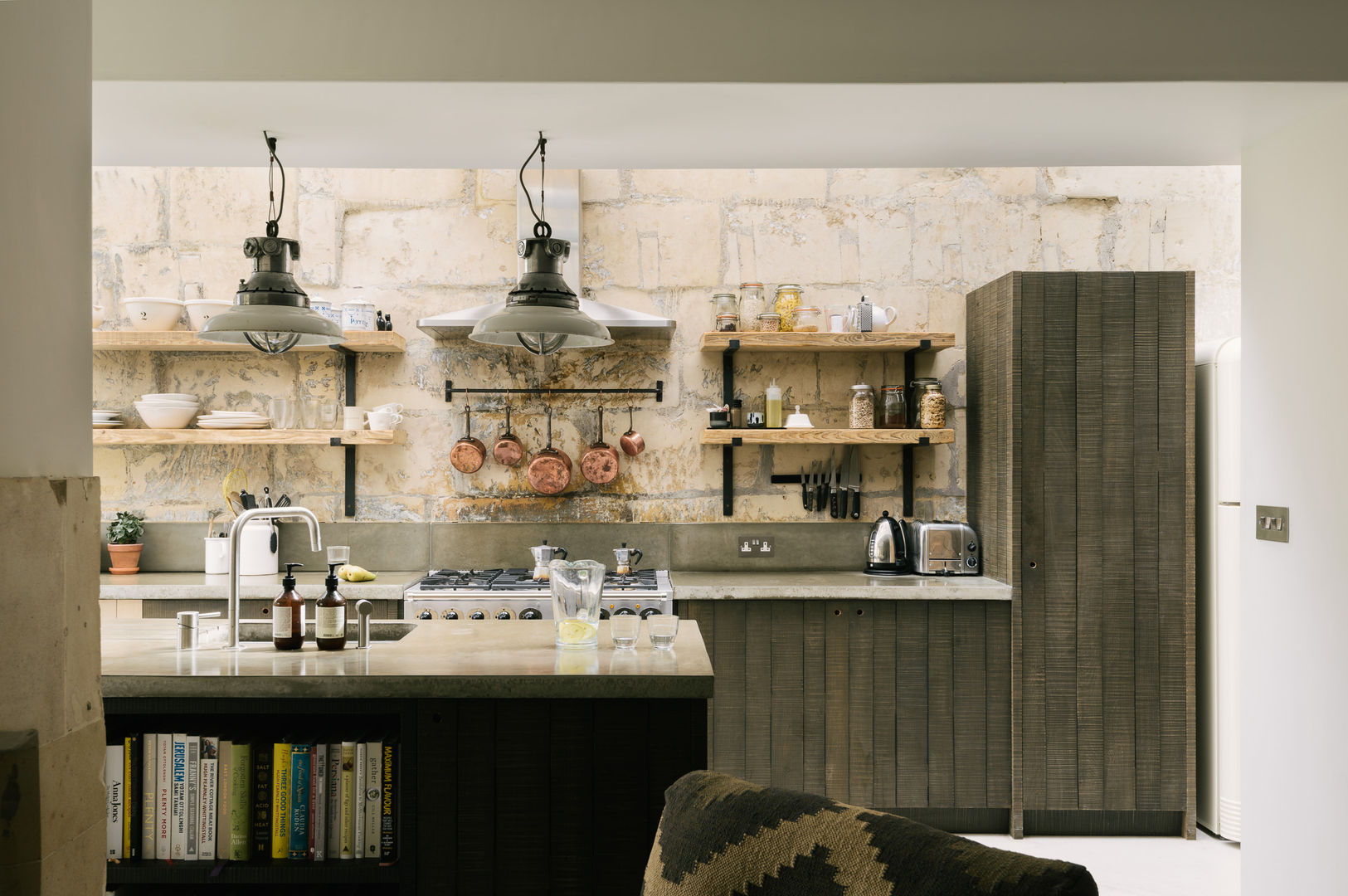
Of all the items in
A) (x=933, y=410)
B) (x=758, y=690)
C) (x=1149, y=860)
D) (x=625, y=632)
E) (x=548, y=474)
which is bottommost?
(x=1149, y=860)

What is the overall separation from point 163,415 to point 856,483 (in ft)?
9.88

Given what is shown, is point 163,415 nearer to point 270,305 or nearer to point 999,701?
point 270,305

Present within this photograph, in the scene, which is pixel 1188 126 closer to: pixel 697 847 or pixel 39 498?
pixel 697 847

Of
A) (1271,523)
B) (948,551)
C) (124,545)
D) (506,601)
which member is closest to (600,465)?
(506,601)

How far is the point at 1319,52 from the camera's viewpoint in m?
2.24

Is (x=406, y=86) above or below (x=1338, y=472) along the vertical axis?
above

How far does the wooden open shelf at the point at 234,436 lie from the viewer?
3914 mm

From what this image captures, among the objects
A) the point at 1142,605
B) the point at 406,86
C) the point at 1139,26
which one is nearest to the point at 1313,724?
the point at 1142,605

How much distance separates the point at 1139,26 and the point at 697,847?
2.13 meters

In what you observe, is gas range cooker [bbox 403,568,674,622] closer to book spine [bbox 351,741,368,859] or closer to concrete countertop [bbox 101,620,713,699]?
concrete countertop [bbox 101,620,713,699]

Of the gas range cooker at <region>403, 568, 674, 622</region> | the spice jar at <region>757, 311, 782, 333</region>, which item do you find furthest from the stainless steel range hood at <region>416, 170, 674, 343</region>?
the gas range cooker at <region>403, 568, 674, 622</region>

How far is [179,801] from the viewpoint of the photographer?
2234mm

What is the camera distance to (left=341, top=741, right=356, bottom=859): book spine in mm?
2240

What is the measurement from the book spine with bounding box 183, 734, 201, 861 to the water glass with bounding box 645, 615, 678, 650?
1104mm
